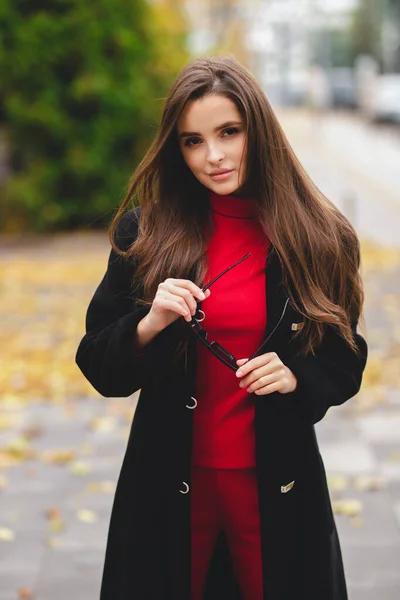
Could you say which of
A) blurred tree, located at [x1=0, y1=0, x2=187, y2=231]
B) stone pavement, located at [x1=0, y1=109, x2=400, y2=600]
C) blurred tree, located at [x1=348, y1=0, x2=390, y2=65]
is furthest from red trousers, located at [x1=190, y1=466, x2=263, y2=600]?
blurred tree, located at [x1=348, y1=0, x2=390, y2=65]

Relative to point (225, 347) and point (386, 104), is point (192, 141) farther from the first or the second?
point (386, 104)

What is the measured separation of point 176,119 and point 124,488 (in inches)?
37.4

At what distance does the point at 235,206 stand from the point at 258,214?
0.07m

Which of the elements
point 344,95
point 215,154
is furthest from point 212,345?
point 344,95

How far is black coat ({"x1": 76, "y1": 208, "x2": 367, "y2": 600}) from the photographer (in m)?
2.05

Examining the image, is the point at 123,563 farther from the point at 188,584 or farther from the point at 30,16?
the point at 30,16

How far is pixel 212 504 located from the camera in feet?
6.93

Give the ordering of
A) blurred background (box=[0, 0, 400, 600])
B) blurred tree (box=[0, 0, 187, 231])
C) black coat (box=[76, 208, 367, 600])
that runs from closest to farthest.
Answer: black coat (box=[76, 208, 367, 600]), blurred background (box=[0, 0, 400, 600]), blurred tree (box=[0, 0, 187, 231])

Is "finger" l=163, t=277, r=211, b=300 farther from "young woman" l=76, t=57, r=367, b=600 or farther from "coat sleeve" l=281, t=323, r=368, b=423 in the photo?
"coat sleeve" l=281, t=323, r=368, b=423

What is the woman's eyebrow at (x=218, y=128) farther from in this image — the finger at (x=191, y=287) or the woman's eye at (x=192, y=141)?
the finger at (x=191, y=287)

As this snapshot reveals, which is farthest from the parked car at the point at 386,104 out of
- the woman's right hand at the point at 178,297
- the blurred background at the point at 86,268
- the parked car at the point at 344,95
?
the woman's right hand at the point at 178,297

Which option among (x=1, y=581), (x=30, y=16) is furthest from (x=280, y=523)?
(x=30, y=16)

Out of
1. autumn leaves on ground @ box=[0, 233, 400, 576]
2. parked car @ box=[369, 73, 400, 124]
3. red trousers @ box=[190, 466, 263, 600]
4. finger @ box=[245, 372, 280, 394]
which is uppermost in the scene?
parked car @ box=[369, 73, 400, 124]

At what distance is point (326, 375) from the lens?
6.91ft
